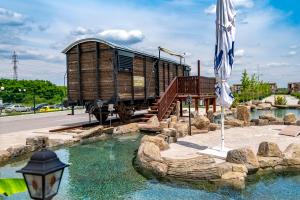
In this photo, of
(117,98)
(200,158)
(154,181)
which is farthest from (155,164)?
(117,98)

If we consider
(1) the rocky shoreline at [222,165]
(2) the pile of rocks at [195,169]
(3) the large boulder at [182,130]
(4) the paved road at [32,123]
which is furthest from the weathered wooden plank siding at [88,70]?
(2) the pile of rocks at [195,169]

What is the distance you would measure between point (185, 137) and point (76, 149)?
4.86 meters

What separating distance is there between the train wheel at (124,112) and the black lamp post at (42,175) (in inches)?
753

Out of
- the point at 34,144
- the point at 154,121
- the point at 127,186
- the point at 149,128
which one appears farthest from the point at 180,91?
the point at 127,186

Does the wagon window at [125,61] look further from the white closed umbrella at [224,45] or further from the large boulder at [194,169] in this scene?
the large boulder at [194,169]

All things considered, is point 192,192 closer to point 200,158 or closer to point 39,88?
point 200,158

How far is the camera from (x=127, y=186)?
880 cm

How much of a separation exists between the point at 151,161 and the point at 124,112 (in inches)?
511

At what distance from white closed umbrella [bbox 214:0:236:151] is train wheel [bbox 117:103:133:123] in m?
12.0

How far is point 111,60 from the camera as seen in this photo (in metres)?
20.0

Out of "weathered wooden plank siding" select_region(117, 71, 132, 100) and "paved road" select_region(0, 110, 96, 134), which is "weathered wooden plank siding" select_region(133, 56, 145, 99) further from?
"paved road" select_region(0, 110, 96, 134)

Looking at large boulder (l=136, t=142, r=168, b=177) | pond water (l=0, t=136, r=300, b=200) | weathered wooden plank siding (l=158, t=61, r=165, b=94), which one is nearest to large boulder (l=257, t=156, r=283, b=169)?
pond water (l=0, t=136, r=300, b=200)

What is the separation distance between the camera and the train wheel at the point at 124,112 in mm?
22459

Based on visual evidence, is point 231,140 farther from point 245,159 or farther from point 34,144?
point 34,144
